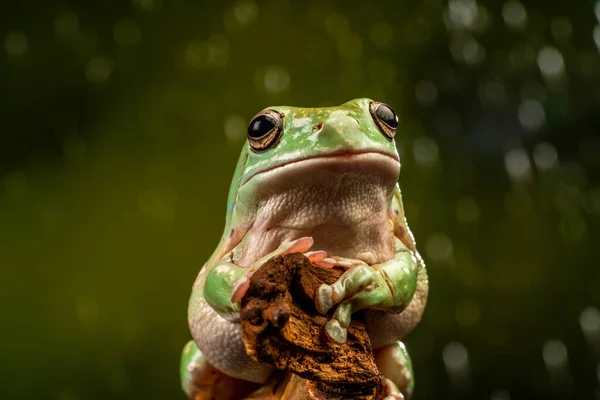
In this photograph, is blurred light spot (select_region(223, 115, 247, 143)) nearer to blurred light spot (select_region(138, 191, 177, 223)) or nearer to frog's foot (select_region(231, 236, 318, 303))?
blurred light spot (select_region(138, 191, 177, 223))

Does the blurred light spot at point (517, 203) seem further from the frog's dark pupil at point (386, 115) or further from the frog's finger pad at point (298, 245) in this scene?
the frog's finger pad at point (298, 245)

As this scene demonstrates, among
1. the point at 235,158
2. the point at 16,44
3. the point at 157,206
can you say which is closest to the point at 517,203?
the point at 235,158

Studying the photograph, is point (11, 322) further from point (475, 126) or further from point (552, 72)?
point (552, 72)

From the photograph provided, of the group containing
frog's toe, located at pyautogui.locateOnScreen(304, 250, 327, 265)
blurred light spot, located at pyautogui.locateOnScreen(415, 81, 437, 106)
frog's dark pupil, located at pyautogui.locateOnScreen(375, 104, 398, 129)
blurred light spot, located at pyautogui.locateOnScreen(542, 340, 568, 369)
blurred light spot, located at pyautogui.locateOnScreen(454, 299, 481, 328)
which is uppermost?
frog's dark pupil, located at pyautogui.locateOnScreen(375, 104, 398, 129)

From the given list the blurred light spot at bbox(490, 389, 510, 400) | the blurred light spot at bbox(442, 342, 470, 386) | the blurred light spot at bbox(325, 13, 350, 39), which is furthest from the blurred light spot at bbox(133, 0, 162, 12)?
the blurred light spot at bbox(490, 389, 510, 400)

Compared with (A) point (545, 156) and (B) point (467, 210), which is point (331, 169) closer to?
(B) point (467, 210)

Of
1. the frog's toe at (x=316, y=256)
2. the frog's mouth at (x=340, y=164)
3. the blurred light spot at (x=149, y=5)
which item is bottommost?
the frog's toe at (x=316, y=256)

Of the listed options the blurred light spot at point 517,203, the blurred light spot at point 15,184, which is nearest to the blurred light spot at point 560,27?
the blurred light spot at point 517,203
